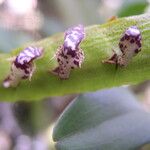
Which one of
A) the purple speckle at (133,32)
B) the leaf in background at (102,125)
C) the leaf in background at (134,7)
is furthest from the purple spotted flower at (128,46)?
the leaf in background at (134,7)

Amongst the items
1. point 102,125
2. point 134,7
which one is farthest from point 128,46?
point 134,7

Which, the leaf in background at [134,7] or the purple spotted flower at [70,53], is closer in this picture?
the purple spotted flower at [70,53]

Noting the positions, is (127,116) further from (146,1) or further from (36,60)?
(146,1)

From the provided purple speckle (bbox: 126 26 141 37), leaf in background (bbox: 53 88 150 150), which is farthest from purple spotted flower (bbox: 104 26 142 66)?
leaf in background (bbox: 53 88 150 150)

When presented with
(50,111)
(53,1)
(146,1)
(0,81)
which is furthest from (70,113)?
(53,1)

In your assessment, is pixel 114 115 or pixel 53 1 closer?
pixel 114 115

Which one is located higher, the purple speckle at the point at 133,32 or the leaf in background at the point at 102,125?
the purple speckle at the point at 133,32

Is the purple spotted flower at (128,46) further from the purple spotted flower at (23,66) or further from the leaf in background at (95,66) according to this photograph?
the purple spotted flower at (23,66)
